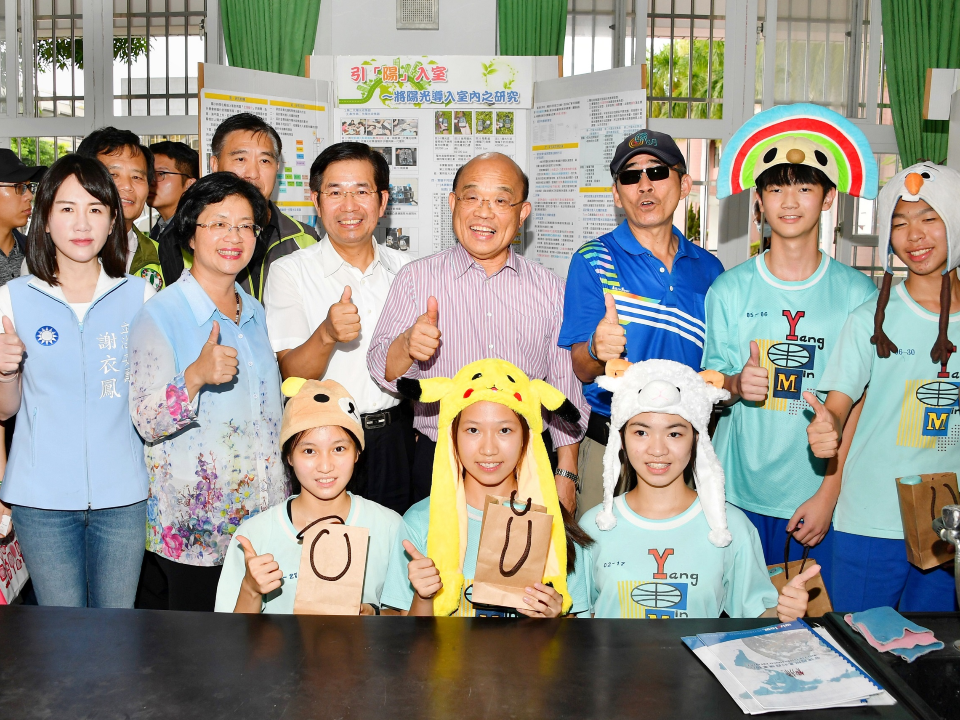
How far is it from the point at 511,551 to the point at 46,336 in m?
1.37

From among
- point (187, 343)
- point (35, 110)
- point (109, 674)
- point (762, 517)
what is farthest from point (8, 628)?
point (35, 110)

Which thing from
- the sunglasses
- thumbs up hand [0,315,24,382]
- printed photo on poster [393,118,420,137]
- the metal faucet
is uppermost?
printed photo on poster [393,118,420,137]

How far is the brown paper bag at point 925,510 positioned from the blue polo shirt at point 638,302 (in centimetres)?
70

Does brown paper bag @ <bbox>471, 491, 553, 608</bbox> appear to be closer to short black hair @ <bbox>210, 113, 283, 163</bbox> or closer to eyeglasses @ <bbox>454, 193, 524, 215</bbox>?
eyeglasses @ <bbox>454, 193, 524, 215</bbox>

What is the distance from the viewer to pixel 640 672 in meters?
1.25

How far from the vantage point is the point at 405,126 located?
4.44 metres

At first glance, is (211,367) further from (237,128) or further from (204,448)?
(237,128)

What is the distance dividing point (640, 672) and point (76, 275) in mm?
1775

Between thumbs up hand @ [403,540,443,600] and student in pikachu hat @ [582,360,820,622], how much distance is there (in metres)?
0.42

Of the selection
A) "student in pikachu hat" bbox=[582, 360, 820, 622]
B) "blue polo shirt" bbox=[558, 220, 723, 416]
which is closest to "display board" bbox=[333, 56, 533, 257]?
"blue polo shirt" bbox=[558, 220, 723, 416]

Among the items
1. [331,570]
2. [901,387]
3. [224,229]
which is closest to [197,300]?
[224,229]

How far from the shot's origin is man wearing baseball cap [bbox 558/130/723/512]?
2385mm

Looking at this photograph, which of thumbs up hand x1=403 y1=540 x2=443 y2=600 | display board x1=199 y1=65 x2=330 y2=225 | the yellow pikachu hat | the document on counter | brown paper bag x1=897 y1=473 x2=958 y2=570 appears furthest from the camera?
display board x1=199 y1=65 x2=330 y2=225

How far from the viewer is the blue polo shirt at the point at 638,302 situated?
2.38 metres
